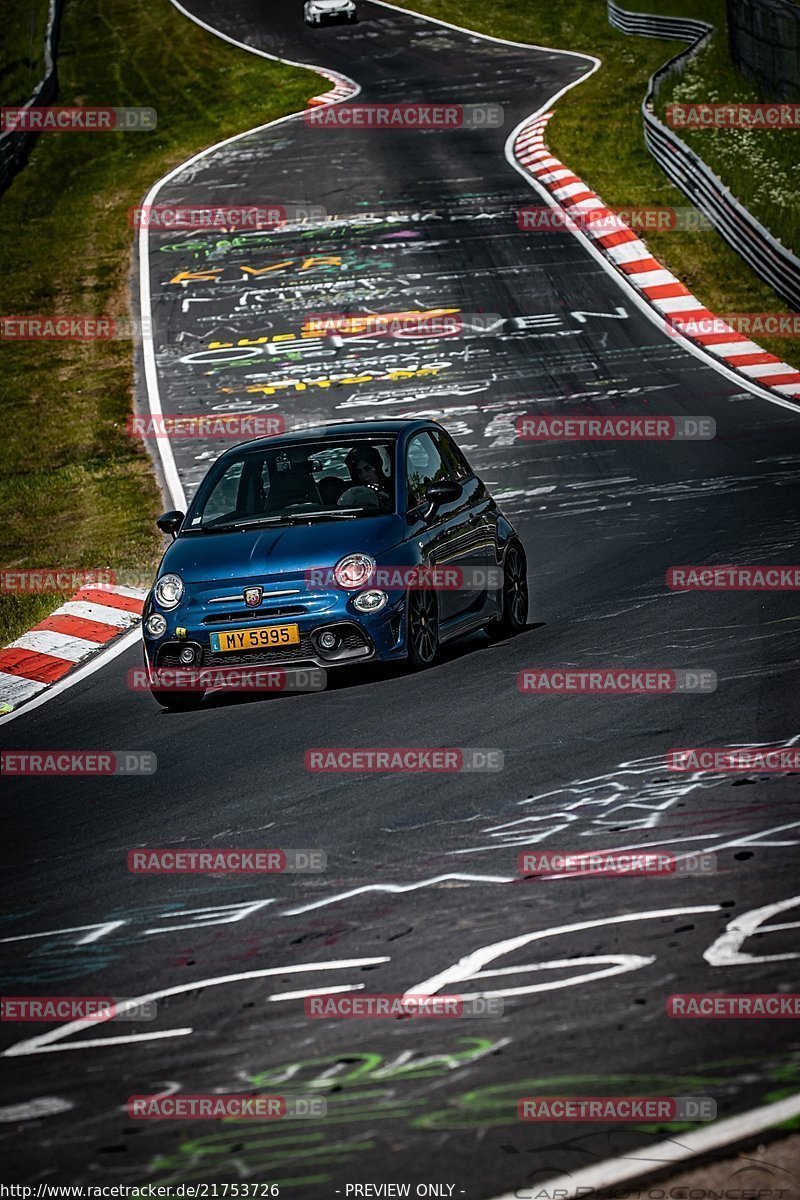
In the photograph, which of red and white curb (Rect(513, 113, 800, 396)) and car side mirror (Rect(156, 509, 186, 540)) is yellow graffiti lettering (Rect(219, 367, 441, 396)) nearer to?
red and white curb (Rect(513, 113, 800, 396))

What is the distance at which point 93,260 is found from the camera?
1231 inches

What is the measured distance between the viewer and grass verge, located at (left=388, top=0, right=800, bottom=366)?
25484 millimetres

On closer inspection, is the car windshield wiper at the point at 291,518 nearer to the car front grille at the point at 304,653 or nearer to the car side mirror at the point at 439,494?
the car side mirror at the point at 439,494

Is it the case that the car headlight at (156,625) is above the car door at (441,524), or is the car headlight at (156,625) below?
below

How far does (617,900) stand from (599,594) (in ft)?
21.5

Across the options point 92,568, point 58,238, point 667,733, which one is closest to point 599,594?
point 667,733

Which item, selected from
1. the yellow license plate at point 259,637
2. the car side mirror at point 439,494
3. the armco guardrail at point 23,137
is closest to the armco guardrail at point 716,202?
the armco guardrail at point 23,137

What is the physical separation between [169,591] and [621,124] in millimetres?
27023

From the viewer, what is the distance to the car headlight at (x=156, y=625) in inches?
407

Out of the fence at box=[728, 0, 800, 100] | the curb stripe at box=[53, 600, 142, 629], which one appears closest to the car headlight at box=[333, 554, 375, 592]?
the curb stripe at box=[53, 600, 142, 629]

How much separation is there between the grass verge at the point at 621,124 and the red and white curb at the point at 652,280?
0.23 metres

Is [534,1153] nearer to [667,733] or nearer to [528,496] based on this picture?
[667,733]

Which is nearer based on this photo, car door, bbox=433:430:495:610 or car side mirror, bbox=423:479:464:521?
car side mirror, bbox=423:479:464:521

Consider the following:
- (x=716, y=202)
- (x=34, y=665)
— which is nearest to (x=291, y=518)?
(x=34, y=665)
